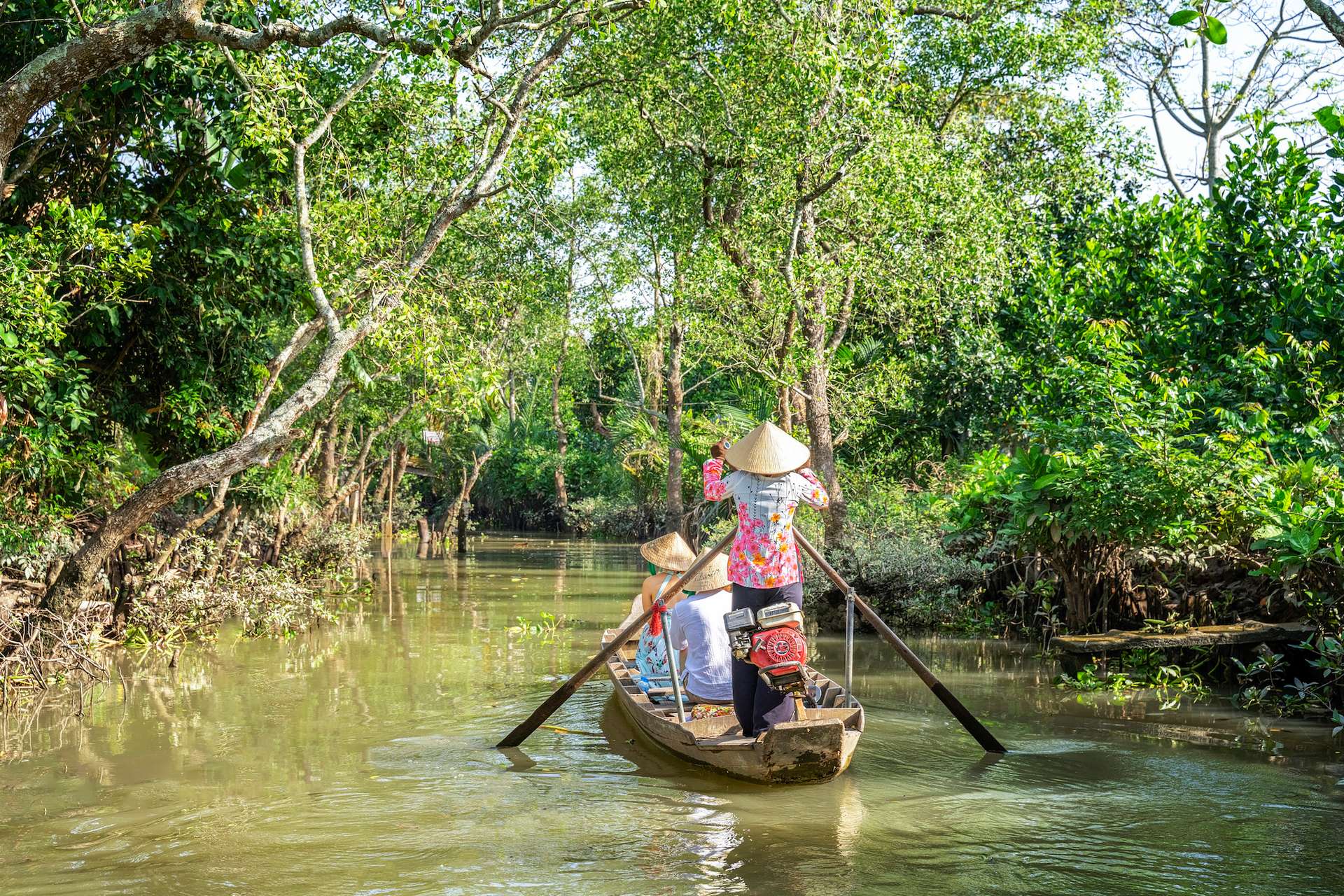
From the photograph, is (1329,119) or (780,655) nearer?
(780,655)

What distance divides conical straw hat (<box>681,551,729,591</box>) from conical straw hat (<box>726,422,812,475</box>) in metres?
1.18

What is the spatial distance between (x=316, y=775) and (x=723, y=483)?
135 inches

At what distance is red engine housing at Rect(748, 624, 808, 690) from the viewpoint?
6.82m

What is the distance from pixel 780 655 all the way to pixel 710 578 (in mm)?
1663

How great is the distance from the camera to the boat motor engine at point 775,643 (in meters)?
6.82

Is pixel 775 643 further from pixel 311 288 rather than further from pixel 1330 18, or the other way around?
pixel 311 288

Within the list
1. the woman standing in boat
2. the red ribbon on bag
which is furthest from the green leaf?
the red ribbon on bag

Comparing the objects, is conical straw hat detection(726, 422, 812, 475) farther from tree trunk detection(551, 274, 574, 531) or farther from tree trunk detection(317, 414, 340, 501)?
tree trunk detection(551, 274, 574, 531)

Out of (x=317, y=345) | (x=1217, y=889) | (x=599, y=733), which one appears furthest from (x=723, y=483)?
(x=317, y=345)

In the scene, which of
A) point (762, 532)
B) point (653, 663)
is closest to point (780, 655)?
point (762, 532)

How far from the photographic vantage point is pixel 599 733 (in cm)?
923

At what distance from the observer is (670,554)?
881 cm

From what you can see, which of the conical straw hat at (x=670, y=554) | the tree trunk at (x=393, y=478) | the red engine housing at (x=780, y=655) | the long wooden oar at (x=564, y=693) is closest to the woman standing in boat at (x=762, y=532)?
the red engine housing at (x=780, y=655)

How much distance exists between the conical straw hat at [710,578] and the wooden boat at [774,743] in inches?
36.2
